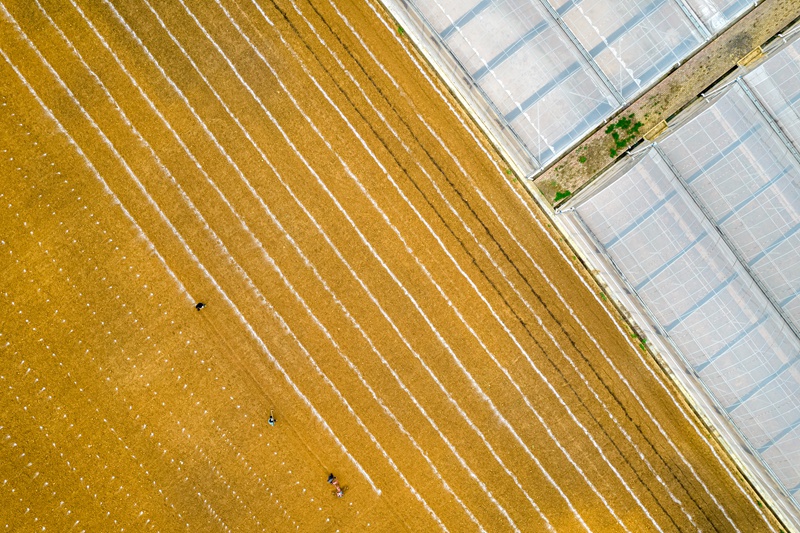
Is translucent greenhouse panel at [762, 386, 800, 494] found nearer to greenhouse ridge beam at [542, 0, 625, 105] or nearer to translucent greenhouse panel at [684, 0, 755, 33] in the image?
greenhouse ridge beam at [542, 0, 625, 105]

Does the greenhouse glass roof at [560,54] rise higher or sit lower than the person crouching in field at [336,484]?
higher

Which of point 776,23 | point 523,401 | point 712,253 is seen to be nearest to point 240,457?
point 523,401

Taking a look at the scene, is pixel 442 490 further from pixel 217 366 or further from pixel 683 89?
pixel 683 89

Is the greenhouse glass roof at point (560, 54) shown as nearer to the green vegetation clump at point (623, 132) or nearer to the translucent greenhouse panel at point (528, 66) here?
the translucent greenhouse panel at point (528, 66)

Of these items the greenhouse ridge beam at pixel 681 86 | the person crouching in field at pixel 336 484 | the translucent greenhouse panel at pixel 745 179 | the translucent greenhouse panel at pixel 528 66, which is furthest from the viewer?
the greenhouse ridge beam at pixel 681 86

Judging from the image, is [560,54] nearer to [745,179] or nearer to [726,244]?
[745,179]

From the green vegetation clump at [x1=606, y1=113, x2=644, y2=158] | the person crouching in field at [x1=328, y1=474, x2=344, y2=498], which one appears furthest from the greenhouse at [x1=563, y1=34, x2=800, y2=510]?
the person crouching in field at [x1=328, y1=474, x2=344, y2=498]

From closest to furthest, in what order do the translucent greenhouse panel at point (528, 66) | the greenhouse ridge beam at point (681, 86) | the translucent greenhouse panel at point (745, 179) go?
1. the translucent greenhouse panel at point (528, 66)
2. the translucent greenhouse panel at point (745, 179)
3. the greenhouse ridge beam at point (681, 86)

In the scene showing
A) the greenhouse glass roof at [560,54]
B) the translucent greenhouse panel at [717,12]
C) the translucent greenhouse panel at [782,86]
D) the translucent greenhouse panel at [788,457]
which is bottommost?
the translucent greenhouse panel at [788,457]

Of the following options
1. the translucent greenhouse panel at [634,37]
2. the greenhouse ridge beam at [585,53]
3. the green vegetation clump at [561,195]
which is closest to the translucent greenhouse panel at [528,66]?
the greenhouse ridge beam at [585,53]
